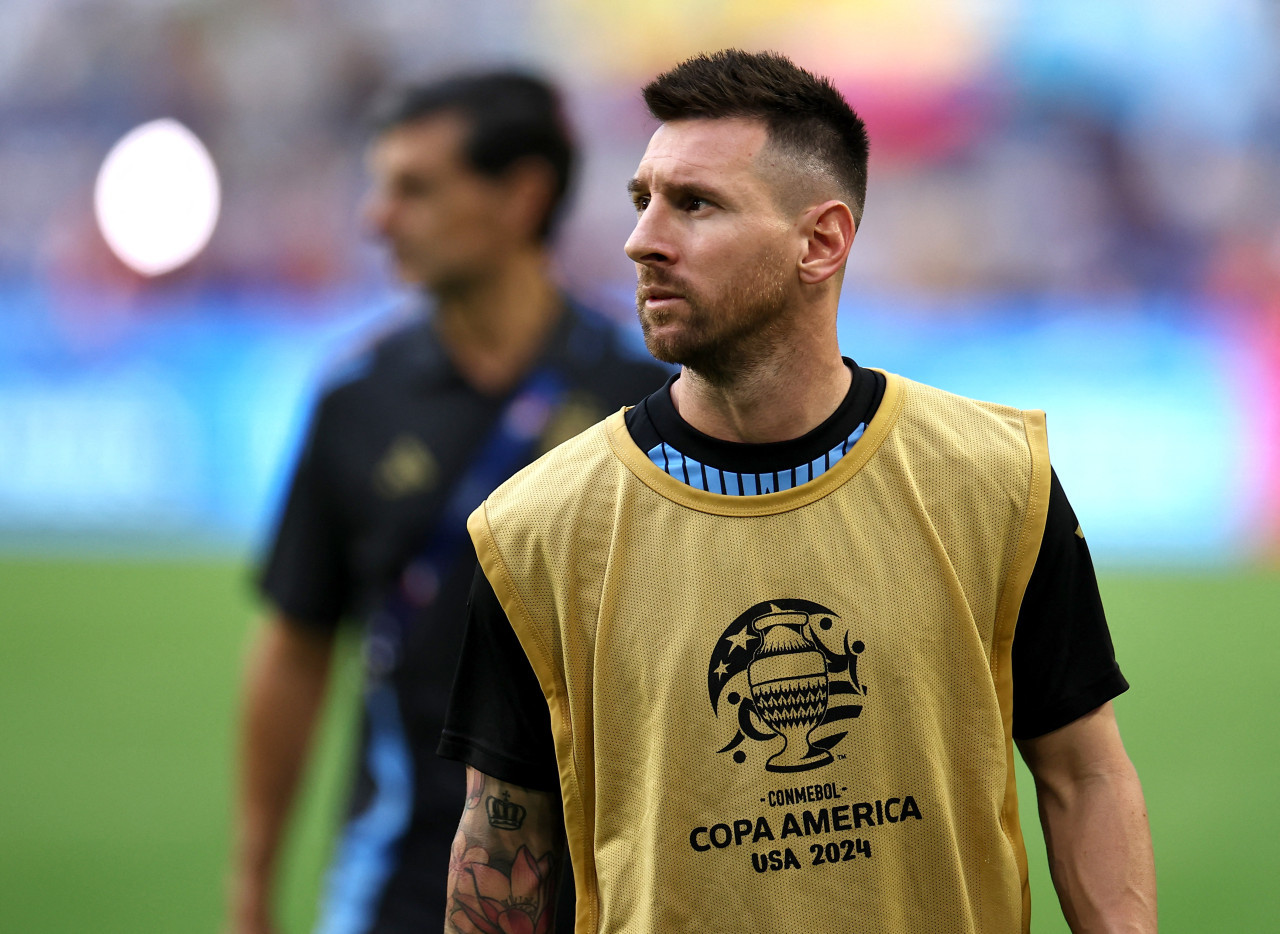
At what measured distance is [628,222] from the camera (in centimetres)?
1420

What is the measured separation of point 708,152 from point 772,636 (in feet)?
2.08

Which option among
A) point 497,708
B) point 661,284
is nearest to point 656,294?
point 661,284

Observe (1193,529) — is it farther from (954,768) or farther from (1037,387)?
(954,768)

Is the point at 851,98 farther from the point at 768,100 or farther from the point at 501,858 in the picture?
the point at 501,858

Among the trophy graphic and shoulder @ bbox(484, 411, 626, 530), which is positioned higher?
shoulder @ bbox(484, 411, 626, 530)

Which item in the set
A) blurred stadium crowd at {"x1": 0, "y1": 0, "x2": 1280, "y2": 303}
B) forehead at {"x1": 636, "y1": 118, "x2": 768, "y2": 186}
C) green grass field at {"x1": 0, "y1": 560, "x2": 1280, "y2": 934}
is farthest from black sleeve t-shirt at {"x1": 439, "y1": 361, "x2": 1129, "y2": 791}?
blurred stadium crowd at {"x1": 0, "y1": 0, "x2": 1280, "y2": 303}

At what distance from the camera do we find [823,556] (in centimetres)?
197

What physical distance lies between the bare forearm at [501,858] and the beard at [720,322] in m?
0.62

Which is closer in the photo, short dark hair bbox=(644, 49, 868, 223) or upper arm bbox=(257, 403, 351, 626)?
short dark hair bbox=(644, 49, 868, 223)

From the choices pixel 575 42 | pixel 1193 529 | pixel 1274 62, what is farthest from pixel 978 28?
pixel 1193 529

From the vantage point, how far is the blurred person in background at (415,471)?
3.01 meters

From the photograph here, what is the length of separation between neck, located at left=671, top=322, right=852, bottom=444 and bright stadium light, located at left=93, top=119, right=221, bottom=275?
12.5 m

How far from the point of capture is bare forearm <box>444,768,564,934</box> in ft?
6.65

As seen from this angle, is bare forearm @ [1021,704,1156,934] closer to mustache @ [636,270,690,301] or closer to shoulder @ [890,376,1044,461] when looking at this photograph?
shoulder @ [890,376,1044,461]
